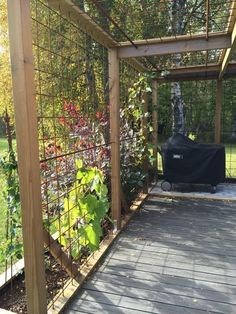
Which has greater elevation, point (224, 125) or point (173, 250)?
point (224, 125)

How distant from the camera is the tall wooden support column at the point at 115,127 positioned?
3352mm

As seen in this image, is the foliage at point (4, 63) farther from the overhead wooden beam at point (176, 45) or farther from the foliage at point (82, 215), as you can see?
the foliage at point (82, 215)

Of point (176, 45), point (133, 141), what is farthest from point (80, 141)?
point (176, 45)

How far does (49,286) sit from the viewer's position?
7.86 feet

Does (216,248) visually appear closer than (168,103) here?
Yes

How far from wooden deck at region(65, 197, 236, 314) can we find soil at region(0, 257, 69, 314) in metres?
0.22

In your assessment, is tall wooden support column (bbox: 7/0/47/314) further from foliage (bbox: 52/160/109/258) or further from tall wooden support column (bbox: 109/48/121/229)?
tall wooden support column (bbox: 109/48/121/229)

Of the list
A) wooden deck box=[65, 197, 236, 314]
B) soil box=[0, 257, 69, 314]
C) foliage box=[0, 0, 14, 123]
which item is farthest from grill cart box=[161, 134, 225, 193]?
foliage box=[0, 0, 14, 123]

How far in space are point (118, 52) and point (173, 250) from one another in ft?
7.27

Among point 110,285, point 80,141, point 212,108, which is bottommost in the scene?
point 110,285

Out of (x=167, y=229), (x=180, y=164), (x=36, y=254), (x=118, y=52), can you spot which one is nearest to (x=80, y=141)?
(x=118, y=52)

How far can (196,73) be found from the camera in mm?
5344

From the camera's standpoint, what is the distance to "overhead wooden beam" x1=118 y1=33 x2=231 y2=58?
309 cm

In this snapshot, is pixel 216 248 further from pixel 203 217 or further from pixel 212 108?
pixel 212 108
